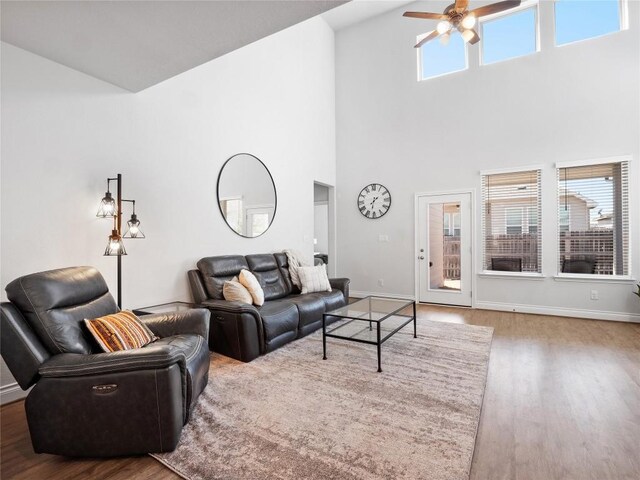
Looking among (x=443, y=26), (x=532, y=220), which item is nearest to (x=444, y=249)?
(x=532, y=220)

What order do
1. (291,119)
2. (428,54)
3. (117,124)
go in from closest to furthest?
(117,124) → (291,119) → (428,54)

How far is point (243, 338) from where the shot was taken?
2973mm

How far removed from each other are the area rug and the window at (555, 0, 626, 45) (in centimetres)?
473

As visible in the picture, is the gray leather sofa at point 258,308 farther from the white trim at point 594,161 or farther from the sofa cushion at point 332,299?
the white trim at point 594,161

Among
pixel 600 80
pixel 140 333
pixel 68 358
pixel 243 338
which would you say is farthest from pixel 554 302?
pixel 68 358

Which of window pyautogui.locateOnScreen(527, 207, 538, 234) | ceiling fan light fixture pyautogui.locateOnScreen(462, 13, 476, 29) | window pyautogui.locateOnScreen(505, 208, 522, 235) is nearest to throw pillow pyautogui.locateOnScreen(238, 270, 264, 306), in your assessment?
ceiling fan light fixture pyautogui.locateOnScreen(462, 13, 476, 29)

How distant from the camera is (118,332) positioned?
2.06 m

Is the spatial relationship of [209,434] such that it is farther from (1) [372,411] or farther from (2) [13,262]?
(2) [13,262]

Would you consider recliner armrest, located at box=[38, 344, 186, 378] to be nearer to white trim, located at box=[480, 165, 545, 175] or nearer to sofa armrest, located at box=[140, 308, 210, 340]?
sofa armrest, located at box=[140, 308, 210, 340]

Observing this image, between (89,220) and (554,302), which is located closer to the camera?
(89,220)

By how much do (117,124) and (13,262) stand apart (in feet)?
4.67

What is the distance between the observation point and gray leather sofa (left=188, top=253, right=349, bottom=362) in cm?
302

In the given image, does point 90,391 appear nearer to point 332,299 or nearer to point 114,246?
point 114,246

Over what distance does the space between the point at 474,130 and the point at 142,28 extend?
4838mm
